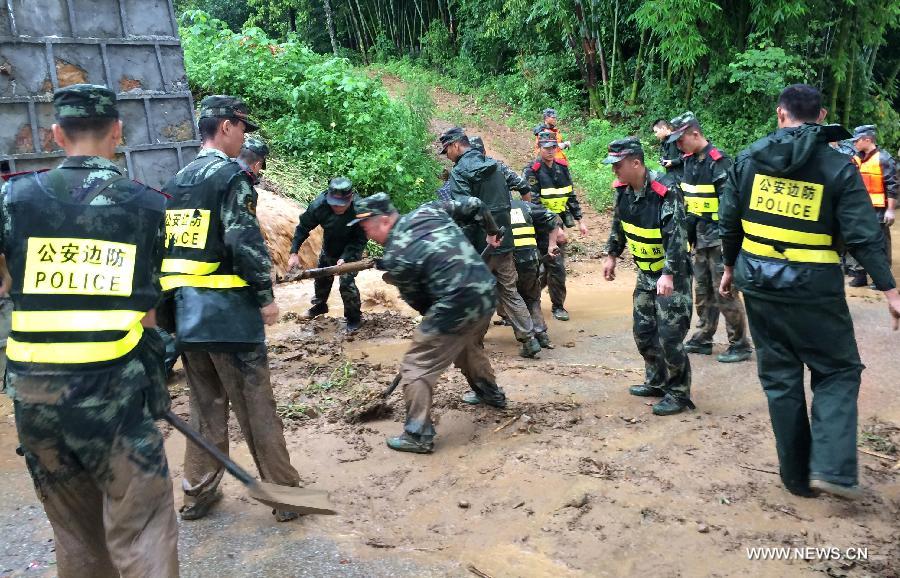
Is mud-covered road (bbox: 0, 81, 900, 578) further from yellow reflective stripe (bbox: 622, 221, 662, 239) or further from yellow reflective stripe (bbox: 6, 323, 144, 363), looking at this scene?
yellow reflective stripe (bbox: 6, 323, 144, 363)

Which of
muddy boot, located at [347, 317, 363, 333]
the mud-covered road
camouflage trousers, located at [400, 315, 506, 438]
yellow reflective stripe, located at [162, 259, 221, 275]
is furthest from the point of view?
muddy boot, located at [347, 317, 363, 333]

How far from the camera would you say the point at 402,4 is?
2573cm

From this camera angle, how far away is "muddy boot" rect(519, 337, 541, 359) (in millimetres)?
6945

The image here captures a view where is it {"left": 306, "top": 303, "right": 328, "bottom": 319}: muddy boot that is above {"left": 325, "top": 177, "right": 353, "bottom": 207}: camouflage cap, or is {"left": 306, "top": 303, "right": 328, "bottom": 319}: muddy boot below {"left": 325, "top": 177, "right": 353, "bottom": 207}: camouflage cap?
below

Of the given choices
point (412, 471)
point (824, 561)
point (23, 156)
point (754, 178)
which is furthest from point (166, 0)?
point (824, 561)

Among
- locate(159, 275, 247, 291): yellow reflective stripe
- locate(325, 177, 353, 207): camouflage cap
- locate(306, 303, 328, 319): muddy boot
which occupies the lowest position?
locate(306, 303, 328, 319): muddy boot

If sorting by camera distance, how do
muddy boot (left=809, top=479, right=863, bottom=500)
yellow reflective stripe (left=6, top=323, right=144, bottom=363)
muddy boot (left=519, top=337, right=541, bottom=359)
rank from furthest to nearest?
1. muddy boot (left=519, top=337, right=541, bottom=359)
2. muddy boot (left=809, top=479, right=863, bottom=500)
3. yellow reflective stripe (left=6, top=323, right=144, bottom=363)

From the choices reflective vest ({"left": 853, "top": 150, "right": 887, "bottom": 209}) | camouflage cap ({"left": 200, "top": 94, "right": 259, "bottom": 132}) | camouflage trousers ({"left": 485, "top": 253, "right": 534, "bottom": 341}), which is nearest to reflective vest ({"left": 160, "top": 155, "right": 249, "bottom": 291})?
camouflage cap ({"left": 200, "top": 94, "right": 259, "bottom": 132})

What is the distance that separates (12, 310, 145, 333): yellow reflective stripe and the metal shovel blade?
3.51ft

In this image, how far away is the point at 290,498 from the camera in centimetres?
351

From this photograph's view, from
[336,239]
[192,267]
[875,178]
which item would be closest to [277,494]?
[192,267]

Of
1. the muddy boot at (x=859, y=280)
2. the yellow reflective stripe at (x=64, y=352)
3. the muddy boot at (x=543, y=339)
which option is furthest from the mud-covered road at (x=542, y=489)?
the muddy boot at (x=859, y=280)

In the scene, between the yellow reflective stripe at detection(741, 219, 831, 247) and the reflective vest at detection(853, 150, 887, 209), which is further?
the reflective vest at detection(853, 150, 887, 209)

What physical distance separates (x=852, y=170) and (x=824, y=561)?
193 centimetres
